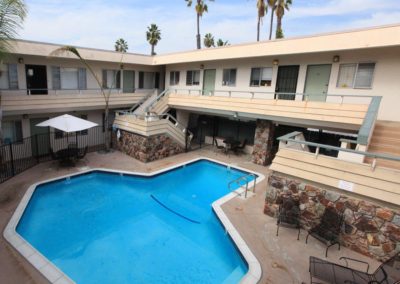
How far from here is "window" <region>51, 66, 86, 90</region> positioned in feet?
48.1

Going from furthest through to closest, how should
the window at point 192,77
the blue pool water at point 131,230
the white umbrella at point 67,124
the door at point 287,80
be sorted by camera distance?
the window at point 192,77 < the door at point 287,80 < the white umbrella at point 67,124 < the blue pool water at point 131,230

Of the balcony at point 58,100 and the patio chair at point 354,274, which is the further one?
the balcony at point 58,100

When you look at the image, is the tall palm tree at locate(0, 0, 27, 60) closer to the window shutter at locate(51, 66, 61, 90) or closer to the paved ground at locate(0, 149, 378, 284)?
the paved ground at locate(0, 149, 378, 284)

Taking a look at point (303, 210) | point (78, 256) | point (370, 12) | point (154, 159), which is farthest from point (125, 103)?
point (370, 12)

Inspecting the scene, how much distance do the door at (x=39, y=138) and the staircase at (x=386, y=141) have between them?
1628cm

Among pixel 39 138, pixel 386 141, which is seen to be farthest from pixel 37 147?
pixel 386 141

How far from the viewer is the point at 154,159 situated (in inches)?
574

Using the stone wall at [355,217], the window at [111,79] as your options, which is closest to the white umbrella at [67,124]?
the window at [111,79]

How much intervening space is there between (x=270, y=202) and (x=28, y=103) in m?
13.3

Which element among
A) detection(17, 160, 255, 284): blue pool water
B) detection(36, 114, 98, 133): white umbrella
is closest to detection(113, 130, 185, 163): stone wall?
detection(17, 160, 255, 284): blue pool water

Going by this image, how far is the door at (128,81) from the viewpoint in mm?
18359

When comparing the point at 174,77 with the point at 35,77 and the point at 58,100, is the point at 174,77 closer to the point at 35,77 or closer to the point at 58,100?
the point at 58,100

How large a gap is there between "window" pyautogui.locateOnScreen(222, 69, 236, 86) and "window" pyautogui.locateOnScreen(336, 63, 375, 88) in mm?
6323

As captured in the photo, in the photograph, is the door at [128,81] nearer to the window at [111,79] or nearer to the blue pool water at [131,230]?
the window at [111,79]
